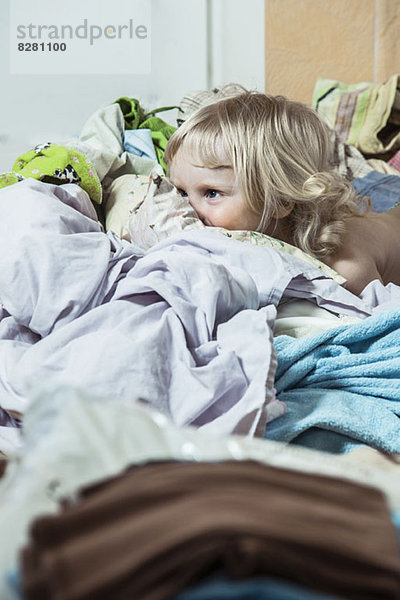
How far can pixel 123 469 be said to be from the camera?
1.50 ft

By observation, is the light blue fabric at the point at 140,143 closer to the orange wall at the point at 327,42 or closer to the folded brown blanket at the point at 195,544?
the orange wall at the point at 327,42

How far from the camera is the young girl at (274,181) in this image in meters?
1.43

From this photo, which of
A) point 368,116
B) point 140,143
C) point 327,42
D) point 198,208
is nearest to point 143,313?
point 198,208

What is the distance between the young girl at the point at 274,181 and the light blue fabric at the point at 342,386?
1.27ft

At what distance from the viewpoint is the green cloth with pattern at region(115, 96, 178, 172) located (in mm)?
1943

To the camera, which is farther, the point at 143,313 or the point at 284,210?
the point at 284,210

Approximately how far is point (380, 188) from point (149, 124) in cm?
65

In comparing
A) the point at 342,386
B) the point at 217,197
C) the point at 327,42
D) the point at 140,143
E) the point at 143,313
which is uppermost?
the point at 327,42

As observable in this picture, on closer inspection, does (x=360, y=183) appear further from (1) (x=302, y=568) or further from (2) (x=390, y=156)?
(1) (x=302, y=568)

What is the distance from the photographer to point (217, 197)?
1.44 meters

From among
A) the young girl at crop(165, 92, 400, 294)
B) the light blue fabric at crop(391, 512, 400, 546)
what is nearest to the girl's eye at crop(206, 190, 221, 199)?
the young girl at crop(165, 92, 400, 294)

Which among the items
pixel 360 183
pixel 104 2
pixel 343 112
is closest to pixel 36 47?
pixel 104 2

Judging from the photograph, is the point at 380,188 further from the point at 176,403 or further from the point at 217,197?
the point at 176,403

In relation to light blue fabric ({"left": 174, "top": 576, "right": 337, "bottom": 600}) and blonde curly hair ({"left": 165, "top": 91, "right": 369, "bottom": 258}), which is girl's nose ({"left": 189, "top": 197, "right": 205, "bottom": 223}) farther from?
light blue fabric ({"left": 174, "top": 576, "right": 337, "bottom": 600})
